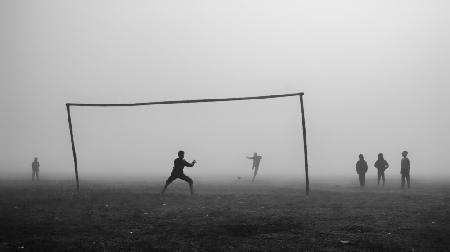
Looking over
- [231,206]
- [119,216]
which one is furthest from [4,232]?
[231,206]

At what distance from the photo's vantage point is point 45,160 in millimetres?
138875

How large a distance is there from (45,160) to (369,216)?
144954mm

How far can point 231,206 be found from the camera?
1105 cm

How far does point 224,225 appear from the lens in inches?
318

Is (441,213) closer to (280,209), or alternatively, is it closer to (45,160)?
(280,209)

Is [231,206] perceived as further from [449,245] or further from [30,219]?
[449,245]

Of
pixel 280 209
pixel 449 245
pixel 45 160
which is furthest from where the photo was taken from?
pixel 45 160

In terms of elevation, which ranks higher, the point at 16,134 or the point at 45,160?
the point at 16,134

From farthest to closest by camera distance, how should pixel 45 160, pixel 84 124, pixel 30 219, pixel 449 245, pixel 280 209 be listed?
pixel 84 124, pixel 45 160, pixel 280 209, pixel 30 219, pixel 449 245

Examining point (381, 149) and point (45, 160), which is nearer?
point (45, 160)

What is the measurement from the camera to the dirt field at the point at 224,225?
6426mm

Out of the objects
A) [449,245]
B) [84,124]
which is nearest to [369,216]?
[449,245]

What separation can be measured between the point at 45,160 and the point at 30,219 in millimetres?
142114

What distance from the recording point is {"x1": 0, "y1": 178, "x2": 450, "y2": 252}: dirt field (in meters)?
6.43
